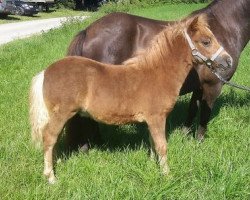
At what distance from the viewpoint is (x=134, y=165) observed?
4168mm

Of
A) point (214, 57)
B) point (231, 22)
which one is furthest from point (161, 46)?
point (231, 22)

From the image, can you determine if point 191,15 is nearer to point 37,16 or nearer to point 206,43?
point 206,43

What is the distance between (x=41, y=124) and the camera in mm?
3910

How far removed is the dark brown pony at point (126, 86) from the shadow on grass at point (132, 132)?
0.74 metres

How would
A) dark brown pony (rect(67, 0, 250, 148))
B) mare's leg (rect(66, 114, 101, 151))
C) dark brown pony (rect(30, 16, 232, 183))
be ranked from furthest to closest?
dark brown pony (rect(67, 0, 250, 148)), mare's leg (rect(66, 114, 101, 151)), dark brown pony (rect(30, 16, 232, 183))

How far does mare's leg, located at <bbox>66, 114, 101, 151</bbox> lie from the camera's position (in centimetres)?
463

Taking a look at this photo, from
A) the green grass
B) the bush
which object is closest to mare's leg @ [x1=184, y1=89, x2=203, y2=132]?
the green grass

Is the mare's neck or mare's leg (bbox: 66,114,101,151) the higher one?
the mare's neck

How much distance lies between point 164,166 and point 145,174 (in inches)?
8.9

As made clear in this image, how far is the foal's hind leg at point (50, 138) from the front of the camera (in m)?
3.87

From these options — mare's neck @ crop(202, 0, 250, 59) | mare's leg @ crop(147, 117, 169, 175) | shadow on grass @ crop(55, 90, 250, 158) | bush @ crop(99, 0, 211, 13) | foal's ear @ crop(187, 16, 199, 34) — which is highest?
foal's ear @ crop(187, 16, 199, 34)

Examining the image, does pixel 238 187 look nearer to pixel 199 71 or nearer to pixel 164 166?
pixel 164 166

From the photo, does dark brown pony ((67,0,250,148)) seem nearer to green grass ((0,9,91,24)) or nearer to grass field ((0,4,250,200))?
grass field ((0,4,250,200))

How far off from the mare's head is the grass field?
1.01 metres
